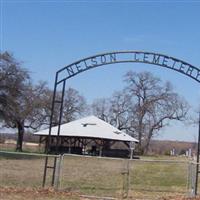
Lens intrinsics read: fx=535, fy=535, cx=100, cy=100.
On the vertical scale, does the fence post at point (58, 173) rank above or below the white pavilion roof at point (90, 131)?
below

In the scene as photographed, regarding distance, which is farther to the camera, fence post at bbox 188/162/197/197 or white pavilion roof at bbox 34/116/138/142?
white pavilion roof at bbox 34/116/138/142

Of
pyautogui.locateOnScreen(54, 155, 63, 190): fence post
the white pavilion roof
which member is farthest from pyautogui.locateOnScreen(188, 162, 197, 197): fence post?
the white pavilion roof

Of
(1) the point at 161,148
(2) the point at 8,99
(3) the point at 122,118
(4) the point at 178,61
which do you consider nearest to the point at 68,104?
(3) the point at 122,118

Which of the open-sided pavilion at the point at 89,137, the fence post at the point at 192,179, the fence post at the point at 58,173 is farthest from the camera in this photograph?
the open-sided pavilion at the point at 89,137

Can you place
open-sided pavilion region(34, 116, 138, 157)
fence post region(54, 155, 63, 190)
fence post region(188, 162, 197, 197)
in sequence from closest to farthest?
1. fence post region(54, 155, 63, 190)
2. fence post region(188, 162, 197, 197)
3. open-sided pavilion region(34, 116, 138, 157)

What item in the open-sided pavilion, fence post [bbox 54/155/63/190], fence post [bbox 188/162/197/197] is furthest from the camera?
the open-sided pavilion

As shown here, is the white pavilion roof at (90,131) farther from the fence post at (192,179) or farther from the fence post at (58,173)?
the fence post at (192,179)

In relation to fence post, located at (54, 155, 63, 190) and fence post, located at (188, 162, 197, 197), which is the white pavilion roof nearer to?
fence post, located at (54, 155, 63, 190)

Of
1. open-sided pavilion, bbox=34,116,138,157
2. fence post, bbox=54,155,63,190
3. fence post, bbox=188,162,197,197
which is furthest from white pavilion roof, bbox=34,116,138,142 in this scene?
fence post, bbox=188,162,197,197

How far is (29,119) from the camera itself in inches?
2894

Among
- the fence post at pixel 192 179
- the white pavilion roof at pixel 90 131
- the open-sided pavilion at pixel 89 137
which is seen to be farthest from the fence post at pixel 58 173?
the white pavilion roof at pixel 90 131

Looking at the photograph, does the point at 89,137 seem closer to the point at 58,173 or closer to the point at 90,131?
the point at 90,131

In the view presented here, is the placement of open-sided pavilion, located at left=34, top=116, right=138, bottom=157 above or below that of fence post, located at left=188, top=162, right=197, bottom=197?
above

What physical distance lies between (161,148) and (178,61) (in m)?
99.7
